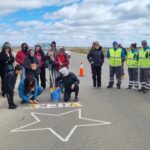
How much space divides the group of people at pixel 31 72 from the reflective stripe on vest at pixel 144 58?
10.1 feet

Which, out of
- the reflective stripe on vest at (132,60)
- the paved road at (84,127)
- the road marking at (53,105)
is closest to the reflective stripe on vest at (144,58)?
the reflective stripe on vest at (132,60)

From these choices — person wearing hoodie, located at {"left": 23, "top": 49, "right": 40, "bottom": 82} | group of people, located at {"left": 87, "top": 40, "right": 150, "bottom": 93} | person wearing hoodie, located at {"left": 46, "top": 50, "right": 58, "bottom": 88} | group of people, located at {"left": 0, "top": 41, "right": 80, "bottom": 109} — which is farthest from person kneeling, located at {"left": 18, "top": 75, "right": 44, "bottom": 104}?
group of people, located at {"left": 87, "top": 40, "right": 150, "bottom": 93}

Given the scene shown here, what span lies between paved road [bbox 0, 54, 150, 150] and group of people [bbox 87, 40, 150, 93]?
8.97 feet

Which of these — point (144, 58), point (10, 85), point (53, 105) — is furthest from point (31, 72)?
point (144, 58)

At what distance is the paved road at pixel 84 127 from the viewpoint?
8461mm

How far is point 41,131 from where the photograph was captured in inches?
392

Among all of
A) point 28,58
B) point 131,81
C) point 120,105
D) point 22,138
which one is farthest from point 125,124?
point 131,81

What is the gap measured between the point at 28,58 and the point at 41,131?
23.5 feet

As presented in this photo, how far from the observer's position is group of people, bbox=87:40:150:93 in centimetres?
1803

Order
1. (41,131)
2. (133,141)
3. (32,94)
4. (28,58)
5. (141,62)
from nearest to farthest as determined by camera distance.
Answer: (133,141), (41,131), (32,94), (28,58), (141,62)

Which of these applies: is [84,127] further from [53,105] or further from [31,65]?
[31,65]

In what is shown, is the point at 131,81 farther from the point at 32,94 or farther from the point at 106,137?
the point at 106,137

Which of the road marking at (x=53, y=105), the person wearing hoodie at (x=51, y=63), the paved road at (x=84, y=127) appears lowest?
the paved road at (x=84, y=127)

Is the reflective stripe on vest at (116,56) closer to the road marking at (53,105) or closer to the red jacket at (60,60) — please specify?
the red jacket at (60,60)
